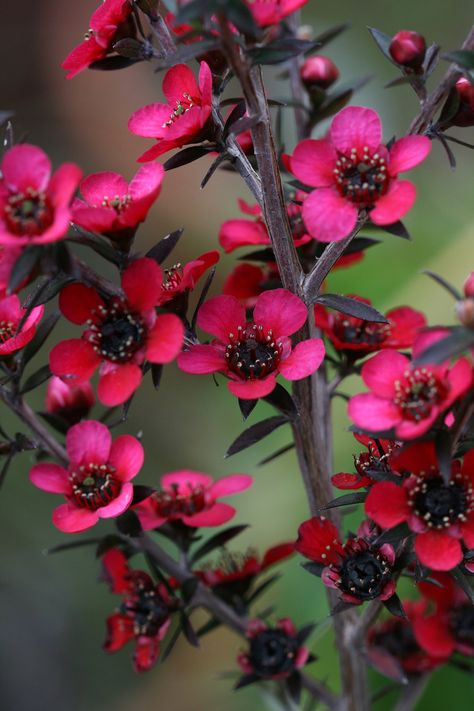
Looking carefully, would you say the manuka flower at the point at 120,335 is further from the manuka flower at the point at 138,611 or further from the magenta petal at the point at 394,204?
the manuka flower at the point at 138,611

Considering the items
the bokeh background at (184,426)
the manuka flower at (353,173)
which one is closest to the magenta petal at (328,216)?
the manuka flower at (353,173)

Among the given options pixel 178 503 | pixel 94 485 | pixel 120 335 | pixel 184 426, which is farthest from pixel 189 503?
pixel 184 426

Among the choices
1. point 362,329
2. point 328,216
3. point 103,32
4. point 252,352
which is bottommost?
point 362,329

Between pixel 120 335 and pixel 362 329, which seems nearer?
pixel 120 335

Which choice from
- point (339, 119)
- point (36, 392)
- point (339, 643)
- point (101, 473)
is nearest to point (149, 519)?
point (101, 473)

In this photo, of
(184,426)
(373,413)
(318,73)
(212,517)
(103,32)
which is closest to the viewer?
(373,413)

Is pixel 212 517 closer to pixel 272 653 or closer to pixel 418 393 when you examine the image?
pixel 272 653
